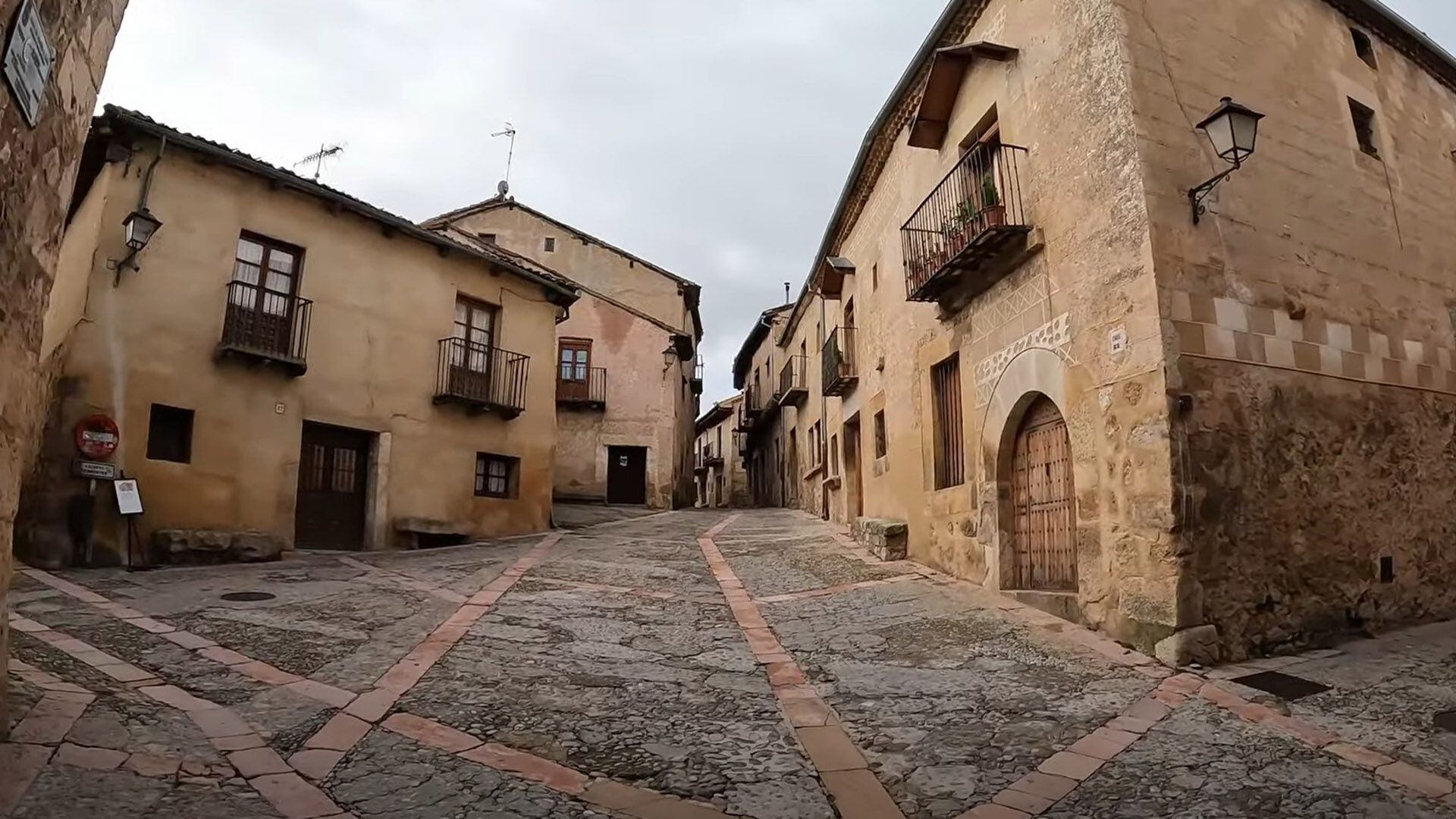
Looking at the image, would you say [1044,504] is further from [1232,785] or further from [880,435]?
[880,435]

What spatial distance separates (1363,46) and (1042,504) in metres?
6.34

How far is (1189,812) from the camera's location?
3.32 meters

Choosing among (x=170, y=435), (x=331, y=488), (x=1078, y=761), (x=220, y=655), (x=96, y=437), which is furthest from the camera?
(x=331, y=488)

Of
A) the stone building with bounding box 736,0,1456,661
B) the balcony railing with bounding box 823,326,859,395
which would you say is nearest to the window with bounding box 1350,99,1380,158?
the stone building with bounding box 736,0,1456,661

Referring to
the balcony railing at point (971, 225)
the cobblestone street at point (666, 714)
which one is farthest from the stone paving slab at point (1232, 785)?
the balcony railing at point (971, 225)

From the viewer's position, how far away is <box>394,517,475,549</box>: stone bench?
1199cm

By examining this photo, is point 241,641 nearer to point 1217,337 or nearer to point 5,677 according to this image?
point 5,677

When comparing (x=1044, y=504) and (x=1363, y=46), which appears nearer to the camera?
(x=1044, y=504)

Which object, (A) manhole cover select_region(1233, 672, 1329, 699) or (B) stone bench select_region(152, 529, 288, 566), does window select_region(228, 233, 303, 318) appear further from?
(A) manhole cover select_region(1233, 672, 1329, 699)

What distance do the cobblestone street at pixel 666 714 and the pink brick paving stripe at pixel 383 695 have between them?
0.08ft

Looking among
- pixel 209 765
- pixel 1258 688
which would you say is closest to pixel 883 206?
pixel 1258 688

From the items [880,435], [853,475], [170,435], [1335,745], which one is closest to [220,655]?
[170,435]

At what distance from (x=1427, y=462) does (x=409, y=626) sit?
9.15m

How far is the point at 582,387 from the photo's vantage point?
2166 centimetres
